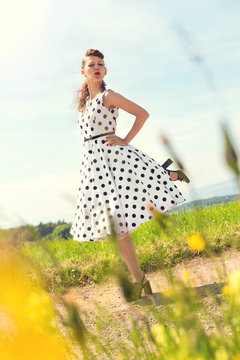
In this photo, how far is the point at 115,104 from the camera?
3.35 meters

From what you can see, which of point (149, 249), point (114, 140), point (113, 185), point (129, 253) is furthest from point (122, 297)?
point (114, 140)

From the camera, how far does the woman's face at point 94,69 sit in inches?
142

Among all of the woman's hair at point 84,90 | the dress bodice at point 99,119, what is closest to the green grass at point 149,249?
the dress bodice at point 99,119

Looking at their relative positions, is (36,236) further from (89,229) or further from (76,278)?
(76,278)

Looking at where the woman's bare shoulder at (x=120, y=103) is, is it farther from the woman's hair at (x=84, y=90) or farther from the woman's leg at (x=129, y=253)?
the woman's leg at (x=129, y=253)

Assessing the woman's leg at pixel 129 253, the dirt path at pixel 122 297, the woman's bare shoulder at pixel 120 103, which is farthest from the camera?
the woman's bare shoulder at pixel 120 103

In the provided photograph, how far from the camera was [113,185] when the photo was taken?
10.3ft

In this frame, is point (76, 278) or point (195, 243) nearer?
point (195, 243)

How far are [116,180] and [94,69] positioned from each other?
45.5 inches

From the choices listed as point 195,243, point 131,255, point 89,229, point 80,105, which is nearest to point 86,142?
point 80,105

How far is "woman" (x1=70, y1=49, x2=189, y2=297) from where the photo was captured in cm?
306

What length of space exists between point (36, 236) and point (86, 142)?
2.58 m

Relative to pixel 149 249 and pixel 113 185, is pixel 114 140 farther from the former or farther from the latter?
pixel 149 249

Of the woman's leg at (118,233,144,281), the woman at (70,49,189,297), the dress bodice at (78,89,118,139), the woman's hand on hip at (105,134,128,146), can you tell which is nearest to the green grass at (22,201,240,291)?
the woman's leg at (118,233,144,281)
